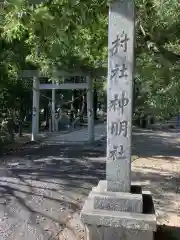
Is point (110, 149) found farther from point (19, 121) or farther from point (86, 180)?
point (19, 121)

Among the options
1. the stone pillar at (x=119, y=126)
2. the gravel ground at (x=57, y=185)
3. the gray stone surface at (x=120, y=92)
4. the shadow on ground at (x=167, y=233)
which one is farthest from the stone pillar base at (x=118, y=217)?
the gravel ground at (x=57, y=185)

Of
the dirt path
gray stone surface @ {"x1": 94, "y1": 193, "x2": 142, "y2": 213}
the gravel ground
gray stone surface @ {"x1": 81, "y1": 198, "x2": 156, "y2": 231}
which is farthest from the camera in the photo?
the dirt path

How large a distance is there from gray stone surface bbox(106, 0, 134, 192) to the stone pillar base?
163 millimetres

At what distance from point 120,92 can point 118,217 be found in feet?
4.33

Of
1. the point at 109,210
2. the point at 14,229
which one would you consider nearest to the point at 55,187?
the point at 14,229

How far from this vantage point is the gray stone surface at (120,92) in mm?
4422

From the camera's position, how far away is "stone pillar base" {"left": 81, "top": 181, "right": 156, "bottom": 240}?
4219mm

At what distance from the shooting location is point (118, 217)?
13.9 feet

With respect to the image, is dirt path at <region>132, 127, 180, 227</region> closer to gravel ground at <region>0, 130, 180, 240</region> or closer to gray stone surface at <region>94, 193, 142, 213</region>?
gravel ground at <region>0, 130, 180, 240</region>

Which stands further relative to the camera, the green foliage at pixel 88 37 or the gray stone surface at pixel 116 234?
the green foliage at pixel 88 37

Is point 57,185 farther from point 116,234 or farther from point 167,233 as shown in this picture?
point 116,234

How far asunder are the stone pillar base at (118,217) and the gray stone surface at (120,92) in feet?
0.53

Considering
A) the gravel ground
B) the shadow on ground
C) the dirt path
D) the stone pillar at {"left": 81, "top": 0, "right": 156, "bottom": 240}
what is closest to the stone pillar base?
the stone pillar at {"left": 81, "top": 0, "right": 156, "bottom": 240}

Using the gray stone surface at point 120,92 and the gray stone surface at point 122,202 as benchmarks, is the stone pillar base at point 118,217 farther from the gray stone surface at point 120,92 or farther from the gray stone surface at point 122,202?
the gray stone surface at point 120,92
